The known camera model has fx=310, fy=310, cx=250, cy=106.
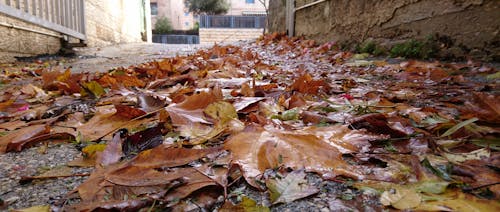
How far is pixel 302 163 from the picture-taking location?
74 cm

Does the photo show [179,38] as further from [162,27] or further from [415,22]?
[415,22]

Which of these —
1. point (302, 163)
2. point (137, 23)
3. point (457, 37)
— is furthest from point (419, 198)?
point (137, 23)

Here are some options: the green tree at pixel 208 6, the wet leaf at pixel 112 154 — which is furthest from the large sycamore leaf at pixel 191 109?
the green tree at pixel 208 6

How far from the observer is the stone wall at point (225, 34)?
1730 centimetres

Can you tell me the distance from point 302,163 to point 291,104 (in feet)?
1.85

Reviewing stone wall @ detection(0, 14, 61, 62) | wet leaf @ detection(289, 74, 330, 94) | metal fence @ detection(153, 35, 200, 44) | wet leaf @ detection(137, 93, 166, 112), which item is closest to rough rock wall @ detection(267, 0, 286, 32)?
stone wall @ detection(0, 14, 61, 62)

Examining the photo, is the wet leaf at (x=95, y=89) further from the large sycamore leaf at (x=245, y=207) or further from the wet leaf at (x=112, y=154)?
the large sycamore leaf at (x=245, y=207)

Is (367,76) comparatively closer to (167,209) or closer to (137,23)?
(167,209)

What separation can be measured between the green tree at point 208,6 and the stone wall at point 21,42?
17.0 meters

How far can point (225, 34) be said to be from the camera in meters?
17.8

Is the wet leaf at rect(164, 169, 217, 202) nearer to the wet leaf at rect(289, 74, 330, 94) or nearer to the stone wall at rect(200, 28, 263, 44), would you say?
the wet leaf at rect(289, 74, 330, 94)

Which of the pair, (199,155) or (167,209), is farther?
(199,155)

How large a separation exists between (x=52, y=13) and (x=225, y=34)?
13611 millimetres

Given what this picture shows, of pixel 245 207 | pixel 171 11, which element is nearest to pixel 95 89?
pixel 245 207
